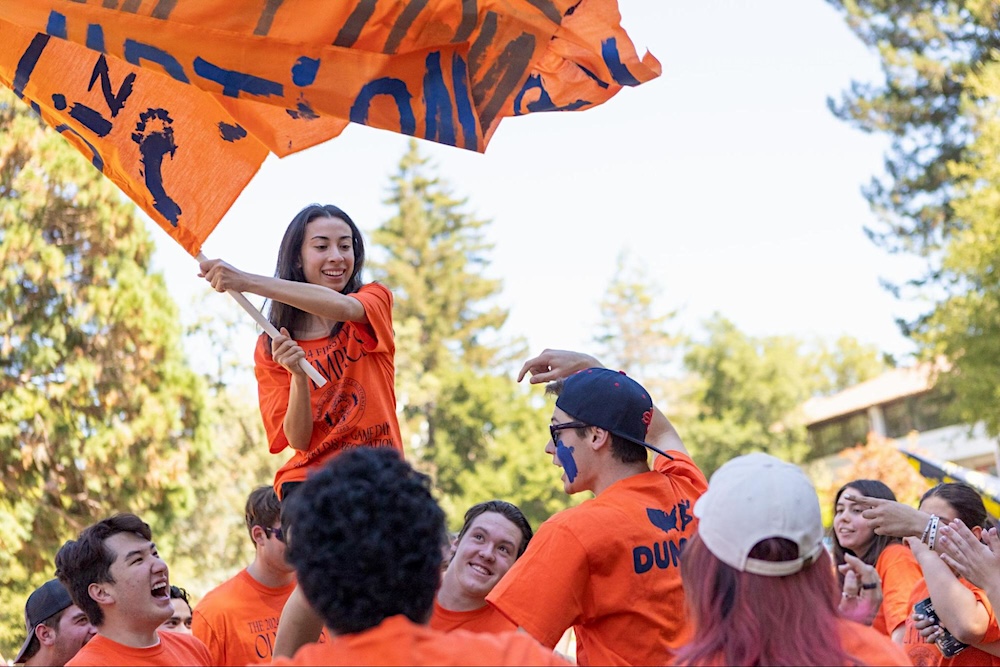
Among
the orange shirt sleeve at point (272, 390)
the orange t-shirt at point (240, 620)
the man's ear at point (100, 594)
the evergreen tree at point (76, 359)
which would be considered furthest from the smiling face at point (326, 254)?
the evergreen tree at point (76, 359)

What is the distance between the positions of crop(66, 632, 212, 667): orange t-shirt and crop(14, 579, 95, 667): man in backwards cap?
1271mm

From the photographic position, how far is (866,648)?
297 centimetres

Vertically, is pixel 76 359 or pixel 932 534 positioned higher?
pixel 76 359

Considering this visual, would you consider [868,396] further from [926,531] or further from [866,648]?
[866,648]

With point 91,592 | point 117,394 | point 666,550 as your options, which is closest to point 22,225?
point 117,394

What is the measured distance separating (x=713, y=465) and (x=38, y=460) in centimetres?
4077

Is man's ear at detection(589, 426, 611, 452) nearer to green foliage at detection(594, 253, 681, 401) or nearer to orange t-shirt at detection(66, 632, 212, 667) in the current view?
orange t-shirt at detection(66, 632, 212, 667)

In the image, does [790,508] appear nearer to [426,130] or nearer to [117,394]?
[426,130]

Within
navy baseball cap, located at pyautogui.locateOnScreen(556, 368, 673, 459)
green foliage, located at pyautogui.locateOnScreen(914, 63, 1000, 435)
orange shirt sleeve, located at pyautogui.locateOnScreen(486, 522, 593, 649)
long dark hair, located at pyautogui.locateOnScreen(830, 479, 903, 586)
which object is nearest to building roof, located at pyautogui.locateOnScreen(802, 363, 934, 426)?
green foliage, located at pyautogui.locateOnScreen(914, 63, 1000, 435)

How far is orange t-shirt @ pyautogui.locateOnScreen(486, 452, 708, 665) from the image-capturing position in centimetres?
408

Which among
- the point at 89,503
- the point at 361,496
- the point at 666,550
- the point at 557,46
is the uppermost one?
the point at 557,46

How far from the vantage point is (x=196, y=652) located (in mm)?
5078

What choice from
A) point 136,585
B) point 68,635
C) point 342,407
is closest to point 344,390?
point 342,407

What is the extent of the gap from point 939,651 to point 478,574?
2.15 m
